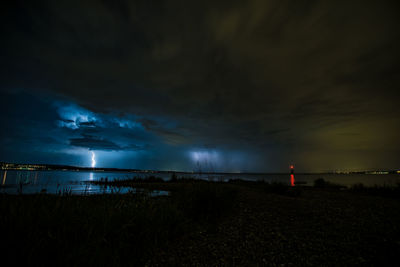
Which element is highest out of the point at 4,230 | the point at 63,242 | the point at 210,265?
the point at 4,230

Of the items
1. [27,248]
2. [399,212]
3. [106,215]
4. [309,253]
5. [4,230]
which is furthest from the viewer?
[399,212]

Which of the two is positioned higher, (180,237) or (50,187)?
(180,237)

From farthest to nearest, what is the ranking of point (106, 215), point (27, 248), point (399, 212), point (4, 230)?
point (399, 212) < point (106, 215) < point (4, 230) < point (27, 248)

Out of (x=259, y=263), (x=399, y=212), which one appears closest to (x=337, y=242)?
(x=259, y=263)

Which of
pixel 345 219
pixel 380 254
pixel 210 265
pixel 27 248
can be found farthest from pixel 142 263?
pixel 345 219

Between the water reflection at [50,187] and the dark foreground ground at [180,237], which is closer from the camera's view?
the dark foreground ground at [180,237]

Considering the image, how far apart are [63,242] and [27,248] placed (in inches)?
17.1

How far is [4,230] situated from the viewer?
277 cm

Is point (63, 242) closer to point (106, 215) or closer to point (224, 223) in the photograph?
point (106, 215)

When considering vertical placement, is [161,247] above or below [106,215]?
below

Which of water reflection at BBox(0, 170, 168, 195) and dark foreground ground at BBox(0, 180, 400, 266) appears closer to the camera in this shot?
dark foreground ground at BBox(0, 180, 400, 266)

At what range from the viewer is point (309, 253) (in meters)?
3.46

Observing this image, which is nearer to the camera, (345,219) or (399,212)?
(345,219)

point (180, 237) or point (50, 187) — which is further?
point (50, 187)
